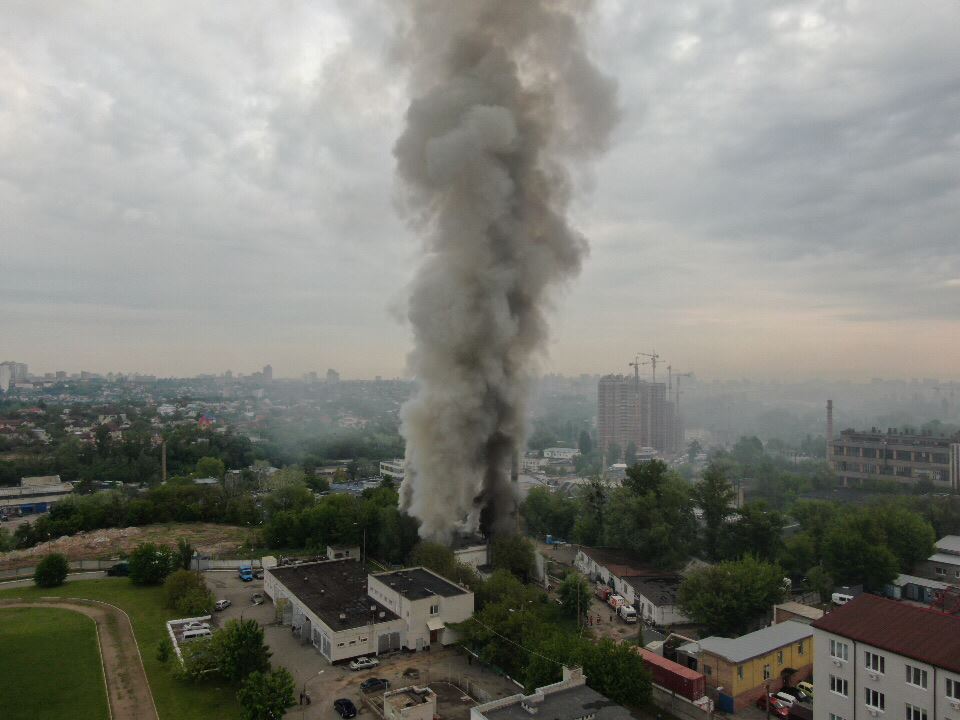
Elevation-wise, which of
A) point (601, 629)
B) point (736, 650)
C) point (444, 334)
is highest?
point (444, 334)

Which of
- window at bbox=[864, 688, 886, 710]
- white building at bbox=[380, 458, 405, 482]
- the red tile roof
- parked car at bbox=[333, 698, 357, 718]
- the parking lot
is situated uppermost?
the red tile roof

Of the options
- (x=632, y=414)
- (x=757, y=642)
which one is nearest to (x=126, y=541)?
(x=757, y=642)

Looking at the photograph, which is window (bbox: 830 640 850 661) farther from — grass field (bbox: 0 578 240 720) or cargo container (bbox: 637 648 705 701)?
grass field (bbox: 0 578 240 720)

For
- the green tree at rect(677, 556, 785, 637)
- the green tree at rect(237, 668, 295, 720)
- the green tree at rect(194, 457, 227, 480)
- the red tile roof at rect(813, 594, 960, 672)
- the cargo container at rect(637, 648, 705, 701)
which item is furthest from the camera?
the green tree at rect(194, 457, 227, 480)

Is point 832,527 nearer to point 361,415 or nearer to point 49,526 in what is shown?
point 49,526

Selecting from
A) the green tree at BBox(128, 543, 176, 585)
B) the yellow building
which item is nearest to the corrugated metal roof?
the yellow building

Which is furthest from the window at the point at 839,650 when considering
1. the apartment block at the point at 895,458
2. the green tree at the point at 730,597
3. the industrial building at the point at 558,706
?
the apartment block at the point at 895,458

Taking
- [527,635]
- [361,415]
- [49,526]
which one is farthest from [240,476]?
[361,415]

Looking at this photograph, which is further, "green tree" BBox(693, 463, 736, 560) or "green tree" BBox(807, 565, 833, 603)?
"green tree" BBox(693, 463, 736, 560)
